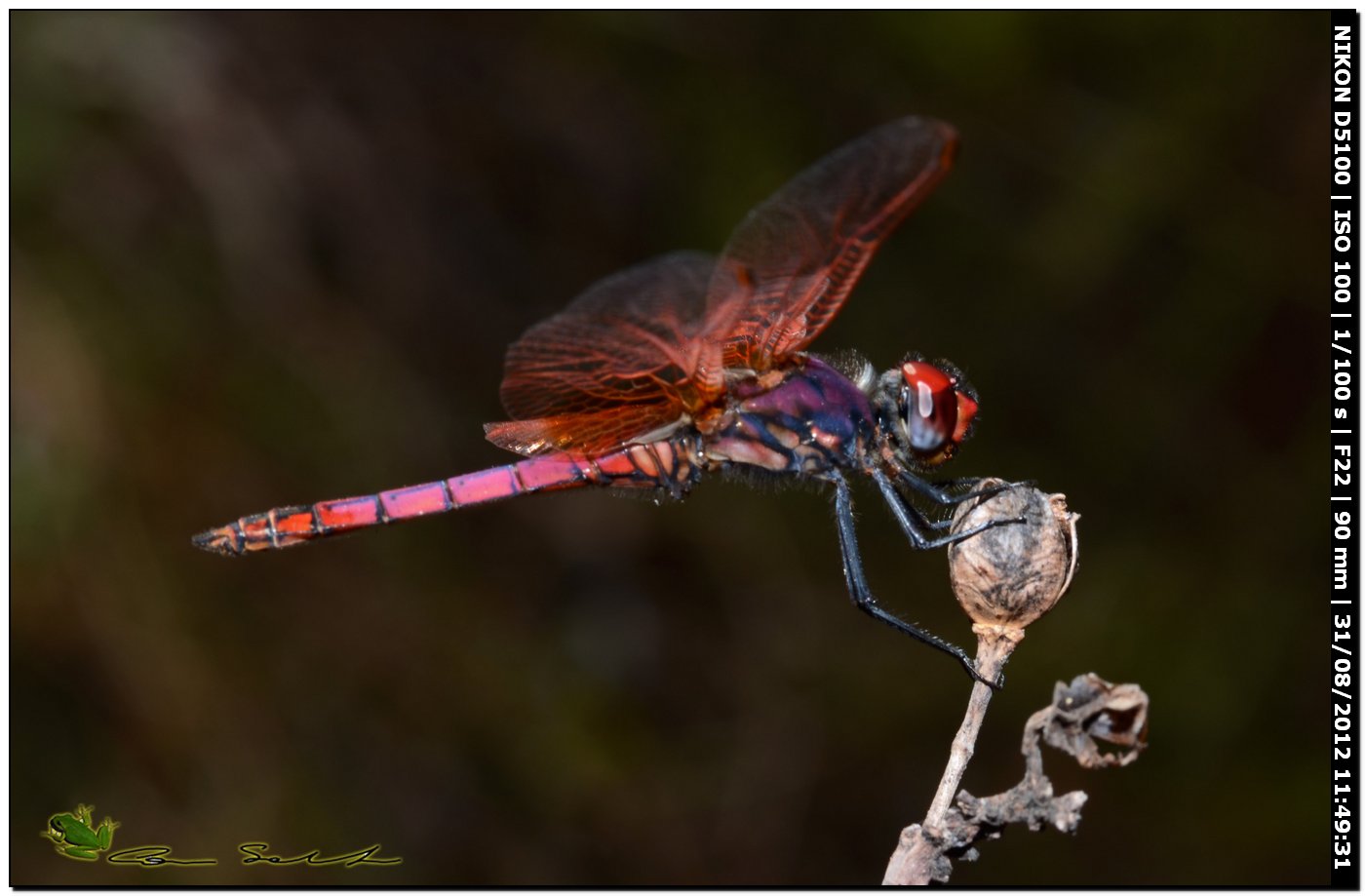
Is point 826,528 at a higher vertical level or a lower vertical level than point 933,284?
lower

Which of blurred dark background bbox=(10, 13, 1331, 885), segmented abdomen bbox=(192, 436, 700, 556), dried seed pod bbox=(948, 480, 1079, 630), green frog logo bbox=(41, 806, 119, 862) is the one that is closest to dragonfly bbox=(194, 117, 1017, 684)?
segmented abdomen bbox=(192, 436, 700, 556)

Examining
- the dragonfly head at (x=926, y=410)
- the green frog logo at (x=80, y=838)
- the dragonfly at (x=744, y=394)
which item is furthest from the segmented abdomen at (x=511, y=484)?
the green frog logo at (x=80, y=838)

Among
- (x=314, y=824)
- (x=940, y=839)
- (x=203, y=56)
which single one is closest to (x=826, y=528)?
(x=314, y=824)

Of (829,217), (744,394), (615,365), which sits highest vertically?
(829,217)

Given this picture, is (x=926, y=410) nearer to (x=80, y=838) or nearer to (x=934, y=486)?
(x=934, y=486)

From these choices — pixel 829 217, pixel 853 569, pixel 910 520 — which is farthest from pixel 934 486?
pixel 829 217

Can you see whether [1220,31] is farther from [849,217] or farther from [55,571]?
[55,571]

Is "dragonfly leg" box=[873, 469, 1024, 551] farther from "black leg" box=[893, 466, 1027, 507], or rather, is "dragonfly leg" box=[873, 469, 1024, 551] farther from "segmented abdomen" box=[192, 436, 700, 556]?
"segmented abdomen" box=[192, 436, 700, 556]
